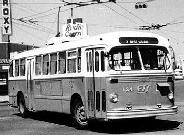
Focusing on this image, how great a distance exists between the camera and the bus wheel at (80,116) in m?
13.8

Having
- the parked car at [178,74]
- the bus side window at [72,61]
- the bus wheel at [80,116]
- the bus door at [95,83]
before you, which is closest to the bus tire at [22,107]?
the bus side window at [72,61]

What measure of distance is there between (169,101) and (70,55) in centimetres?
361

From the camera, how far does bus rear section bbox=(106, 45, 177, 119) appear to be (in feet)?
41.1

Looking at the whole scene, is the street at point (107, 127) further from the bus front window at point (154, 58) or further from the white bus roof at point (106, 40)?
the white bus roof at point (106, 40)

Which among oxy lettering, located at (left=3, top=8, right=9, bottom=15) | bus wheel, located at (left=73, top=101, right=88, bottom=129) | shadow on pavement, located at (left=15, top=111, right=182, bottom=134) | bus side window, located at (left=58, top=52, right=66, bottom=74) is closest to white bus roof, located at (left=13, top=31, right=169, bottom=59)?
bus side window, located at (left=58, top=52, right=66, bottom=74)

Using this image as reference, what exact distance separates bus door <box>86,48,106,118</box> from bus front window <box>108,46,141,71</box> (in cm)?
29

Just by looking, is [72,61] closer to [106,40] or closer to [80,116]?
[80,116]

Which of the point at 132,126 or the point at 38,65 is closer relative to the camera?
the point at 132,126

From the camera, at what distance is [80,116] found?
14.0 m

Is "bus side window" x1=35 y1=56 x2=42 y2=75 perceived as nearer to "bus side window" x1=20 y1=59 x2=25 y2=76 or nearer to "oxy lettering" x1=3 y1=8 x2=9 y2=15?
"bus side window" x1=20 y1=59 x2=25 y2=76

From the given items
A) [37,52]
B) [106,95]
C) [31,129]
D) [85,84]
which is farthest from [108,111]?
[37,52]

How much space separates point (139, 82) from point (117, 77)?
68 centimetres

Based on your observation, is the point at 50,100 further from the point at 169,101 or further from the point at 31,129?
the point at 169,101

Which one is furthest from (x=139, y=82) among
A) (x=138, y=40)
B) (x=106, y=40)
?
(x=106, y=40)
